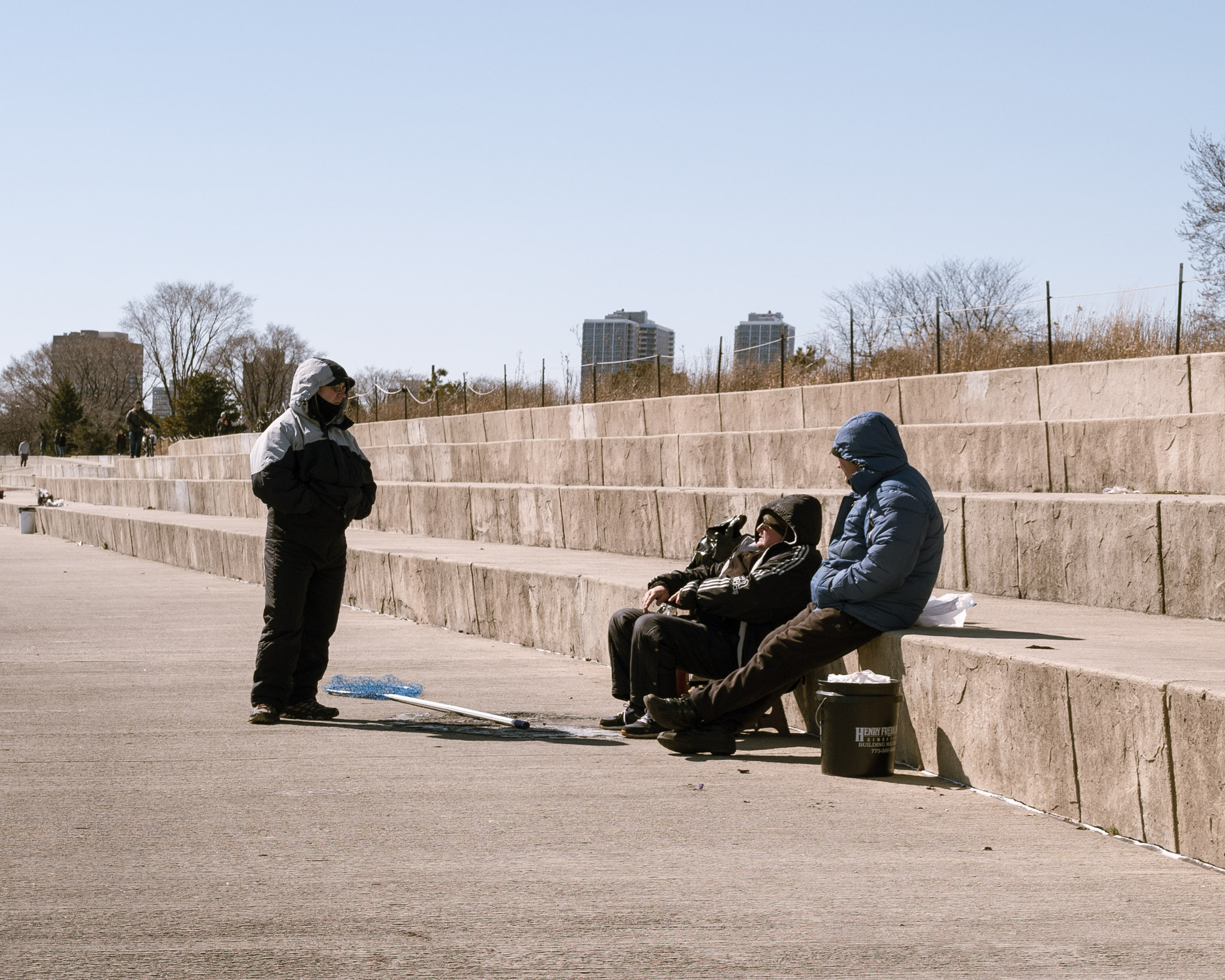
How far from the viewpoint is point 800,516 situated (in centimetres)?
680

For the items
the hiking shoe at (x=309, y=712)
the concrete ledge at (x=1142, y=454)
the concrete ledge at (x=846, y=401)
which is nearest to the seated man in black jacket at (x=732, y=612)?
the hiking shoe at (x=309, y=712)

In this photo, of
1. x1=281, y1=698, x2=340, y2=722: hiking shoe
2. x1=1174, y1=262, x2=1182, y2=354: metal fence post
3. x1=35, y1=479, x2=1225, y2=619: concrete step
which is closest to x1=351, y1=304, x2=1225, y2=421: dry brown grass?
x1=1174, y1=262, x2=1182, y2=354: metal fence post

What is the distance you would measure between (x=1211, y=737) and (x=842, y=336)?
15427mm

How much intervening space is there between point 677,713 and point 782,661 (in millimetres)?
585

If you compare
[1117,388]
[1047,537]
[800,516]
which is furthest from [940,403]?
[800,516]

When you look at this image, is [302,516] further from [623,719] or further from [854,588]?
[854,588]

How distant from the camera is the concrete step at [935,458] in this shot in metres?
8.90

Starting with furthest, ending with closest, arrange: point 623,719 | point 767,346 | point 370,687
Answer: point 767,346
point 370,687
point 623,719

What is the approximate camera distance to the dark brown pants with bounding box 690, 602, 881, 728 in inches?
245

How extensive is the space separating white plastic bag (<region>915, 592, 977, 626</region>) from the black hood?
66 centimetres

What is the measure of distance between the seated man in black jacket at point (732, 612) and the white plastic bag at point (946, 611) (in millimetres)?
602

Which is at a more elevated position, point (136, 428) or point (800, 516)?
point (136, 428)

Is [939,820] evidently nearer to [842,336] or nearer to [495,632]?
[495,632]

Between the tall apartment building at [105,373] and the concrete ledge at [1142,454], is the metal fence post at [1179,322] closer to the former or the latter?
the concrete ledge at [1142,454]
